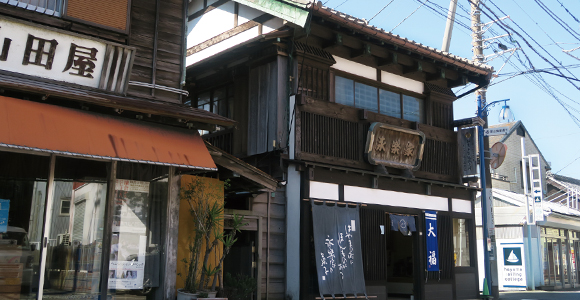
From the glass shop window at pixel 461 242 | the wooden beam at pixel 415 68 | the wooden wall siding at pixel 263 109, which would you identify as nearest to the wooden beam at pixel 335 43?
the wooden wall siding at pixel 263 109

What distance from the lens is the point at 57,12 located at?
9609 mm

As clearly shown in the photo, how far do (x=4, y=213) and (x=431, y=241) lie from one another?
40.6 feet

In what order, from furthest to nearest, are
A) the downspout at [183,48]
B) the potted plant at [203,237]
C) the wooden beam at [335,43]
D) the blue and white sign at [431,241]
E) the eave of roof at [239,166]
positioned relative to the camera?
the blue and white sign at [431,241], the wooden beam at [335,43], the downspout at [183,48], the eave of roof at [239,166], the potted plant at [203,237]

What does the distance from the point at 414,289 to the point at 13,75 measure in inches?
503

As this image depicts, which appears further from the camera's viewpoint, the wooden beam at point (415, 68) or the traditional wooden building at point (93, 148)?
the wooden beam at point (415, 68)

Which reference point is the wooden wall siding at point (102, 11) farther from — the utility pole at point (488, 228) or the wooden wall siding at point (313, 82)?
the utility pole at point (488, 228)

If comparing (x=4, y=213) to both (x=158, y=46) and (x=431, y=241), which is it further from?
(x=431, y=241)

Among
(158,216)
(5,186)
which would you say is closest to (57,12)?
(5,186)

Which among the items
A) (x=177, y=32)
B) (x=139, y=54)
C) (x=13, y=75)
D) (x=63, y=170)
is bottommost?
(x=63, y=170)

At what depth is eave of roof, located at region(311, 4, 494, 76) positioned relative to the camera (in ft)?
45.3

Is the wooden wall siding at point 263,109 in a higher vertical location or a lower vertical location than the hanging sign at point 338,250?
higher

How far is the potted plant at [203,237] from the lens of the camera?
10.5 metres

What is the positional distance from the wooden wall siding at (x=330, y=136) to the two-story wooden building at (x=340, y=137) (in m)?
0.04

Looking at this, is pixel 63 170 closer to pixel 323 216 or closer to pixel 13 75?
pixel 13 75
